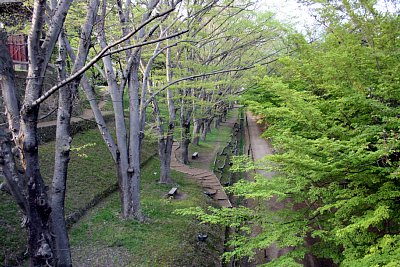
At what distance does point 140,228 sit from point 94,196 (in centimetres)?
275

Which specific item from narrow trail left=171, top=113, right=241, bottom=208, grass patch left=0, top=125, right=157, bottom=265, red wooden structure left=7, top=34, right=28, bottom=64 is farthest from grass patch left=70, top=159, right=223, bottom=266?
red wooden structure left=7, top=34, right=28, bottom=64

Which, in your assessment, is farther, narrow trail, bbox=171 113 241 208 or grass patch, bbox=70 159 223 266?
narrow trail, bbox=171 113 241 208

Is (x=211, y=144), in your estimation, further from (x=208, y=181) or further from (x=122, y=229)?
(x=122, y=229)

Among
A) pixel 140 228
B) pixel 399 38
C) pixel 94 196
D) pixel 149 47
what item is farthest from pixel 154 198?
pixel 399 38

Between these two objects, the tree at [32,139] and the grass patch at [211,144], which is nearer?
the tree at [32,139]

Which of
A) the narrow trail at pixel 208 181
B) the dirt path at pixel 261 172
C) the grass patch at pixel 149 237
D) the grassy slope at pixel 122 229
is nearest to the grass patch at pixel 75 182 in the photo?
the grassy slope at pixel 122 229

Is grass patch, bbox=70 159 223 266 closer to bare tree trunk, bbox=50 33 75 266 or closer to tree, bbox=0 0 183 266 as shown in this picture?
bare tree trunk, bbox=50 33 75 266

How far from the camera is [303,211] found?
333 inches

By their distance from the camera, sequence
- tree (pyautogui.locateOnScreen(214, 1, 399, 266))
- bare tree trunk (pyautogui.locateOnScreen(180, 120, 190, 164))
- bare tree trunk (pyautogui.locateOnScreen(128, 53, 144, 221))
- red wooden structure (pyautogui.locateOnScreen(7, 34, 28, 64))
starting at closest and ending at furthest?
tree (pyautogui.locateOnScreen(214, 1, 399, 266)), bare tree trunk (pyautogui.locateOnScreen(128, 53, 144, 221)), red wooden structure (pyautogui.locateOnScreen(7, 34, 28, 64)), bare tree trunk (pyautogui.locateOnScreen(180, 120, 190, 164))

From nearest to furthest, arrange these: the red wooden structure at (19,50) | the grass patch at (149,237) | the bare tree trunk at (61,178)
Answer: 1. the bare tree trunk at (61,178)
2. the grass patch at (149,237)
3. the red wooden structure at (19,50)

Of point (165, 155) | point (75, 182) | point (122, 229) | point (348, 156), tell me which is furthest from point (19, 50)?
point (348, 156)

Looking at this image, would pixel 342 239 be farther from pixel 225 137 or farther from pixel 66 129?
pixel 225 137

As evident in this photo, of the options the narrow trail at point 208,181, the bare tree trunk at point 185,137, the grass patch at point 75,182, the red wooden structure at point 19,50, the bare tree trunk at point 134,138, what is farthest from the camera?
the bare tree trunk at point 185,137

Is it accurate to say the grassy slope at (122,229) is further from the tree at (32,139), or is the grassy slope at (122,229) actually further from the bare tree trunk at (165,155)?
the tree at (32,139)
